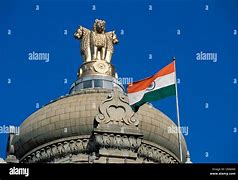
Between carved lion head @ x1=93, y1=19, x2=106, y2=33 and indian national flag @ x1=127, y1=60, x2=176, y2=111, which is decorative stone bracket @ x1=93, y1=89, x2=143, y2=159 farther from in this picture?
carved lion head @ x1=93, y1=19, x2=106, y2=33

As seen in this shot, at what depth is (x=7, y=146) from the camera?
67.2 m

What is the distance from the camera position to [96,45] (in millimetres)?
75375

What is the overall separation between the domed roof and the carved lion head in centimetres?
845

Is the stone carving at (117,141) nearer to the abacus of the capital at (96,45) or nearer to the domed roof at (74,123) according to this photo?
the domed roof at (74,123)

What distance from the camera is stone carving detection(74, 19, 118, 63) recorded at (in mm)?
75312

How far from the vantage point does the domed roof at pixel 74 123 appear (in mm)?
65688

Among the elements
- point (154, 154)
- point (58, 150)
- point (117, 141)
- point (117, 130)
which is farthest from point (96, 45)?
point (117, 141)

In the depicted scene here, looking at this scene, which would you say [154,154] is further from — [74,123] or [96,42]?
[96,42]

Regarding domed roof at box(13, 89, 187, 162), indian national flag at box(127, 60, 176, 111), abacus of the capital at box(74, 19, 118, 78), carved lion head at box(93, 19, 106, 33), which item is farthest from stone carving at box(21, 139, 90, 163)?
carved lion head at box(93, 19, 106, 33)

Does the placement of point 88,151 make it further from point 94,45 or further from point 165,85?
point 94,45

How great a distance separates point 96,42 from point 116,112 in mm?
18101

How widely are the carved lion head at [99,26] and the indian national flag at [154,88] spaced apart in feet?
74.6
